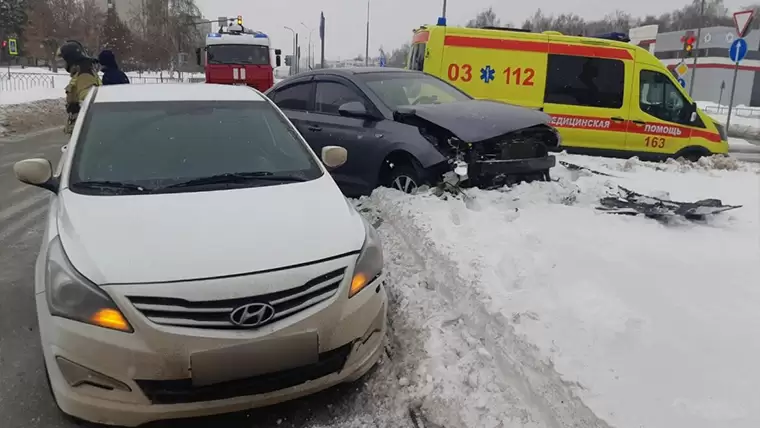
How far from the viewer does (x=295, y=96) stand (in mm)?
7863

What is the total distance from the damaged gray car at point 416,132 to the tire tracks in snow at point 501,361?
1.65 meters

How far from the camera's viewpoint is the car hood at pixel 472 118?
242 inches

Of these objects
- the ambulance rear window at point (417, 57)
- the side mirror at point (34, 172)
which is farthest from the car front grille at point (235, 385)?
the ambulance rear window at point (417, 57)

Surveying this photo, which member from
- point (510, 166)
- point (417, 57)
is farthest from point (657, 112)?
point (510, 166)

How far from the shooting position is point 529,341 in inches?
132

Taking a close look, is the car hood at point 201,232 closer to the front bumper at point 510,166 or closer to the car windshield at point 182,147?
the car windshield at point 182,147

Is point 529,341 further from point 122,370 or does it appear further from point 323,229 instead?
point 122,370

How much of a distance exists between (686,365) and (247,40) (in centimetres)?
2147

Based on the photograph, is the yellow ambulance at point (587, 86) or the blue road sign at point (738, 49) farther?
the blue road sign at point (738, 49)

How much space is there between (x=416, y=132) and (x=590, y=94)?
5.54 meters

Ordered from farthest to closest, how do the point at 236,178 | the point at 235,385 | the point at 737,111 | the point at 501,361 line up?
the point at 737,111
the point at 236,178
the point at 501,361
the point at 235,385

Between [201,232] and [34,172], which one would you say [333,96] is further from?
[201,232]

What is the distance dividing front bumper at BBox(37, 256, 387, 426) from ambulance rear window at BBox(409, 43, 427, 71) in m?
8.81

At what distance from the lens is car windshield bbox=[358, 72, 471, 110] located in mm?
6910
